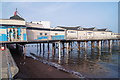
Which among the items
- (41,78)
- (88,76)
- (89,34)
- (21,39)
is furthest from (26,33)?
(89,34)

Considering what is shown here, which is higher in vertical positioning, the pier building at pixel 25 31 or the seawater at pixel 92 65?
the pier building at pixel 25 31

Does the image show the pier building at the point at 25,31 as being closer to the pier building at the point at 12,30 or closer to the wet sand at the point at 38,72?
the pier building at the point at 12,30

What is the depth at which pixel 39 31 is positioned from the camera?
79.2 ft

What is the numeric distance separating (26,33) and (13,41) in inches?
107

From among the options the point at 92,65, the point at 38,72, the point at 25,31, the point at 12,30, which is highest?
the point at 12,30

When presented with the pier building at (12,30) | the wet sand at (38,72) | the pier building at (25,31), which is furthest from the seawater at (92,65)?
the pier building at (12,30)

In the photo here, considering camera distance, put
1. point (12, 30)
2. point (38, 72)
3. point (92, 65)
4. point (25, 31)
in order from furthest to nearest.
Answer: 1. point (25, 31)
2. point (92, 65)
3. point (12, 30)
4. point (38, 72)

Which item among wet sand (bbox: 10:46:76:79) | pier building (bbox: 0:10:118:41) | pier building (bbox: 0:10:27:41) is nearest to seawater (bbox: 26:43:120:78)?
wet sand (bbox: 10:46:76:79)

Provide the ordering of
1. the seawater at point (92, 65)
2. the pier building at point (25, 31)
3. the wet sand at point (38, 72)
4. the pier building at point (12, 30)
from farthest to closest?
the pier building at point (25, 31), the pier building at point (12, 30), the seawater at point (92, 65), the wet sand at point (38, 72)

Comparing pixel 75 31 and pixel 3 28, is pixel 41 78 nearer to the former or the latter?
pixel 3 28

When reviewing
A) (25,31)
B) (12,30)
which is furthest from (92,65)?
(12,30)

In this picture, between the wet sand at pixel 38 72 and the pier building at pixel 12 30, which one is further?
the pier building at pixel 12 30

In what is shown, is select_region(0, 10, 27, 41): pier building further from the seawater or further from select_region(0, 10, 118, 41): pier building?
the seawater

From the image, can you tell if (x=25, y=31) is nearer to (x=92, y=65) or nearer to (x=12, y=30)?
(x=12, y=30)
